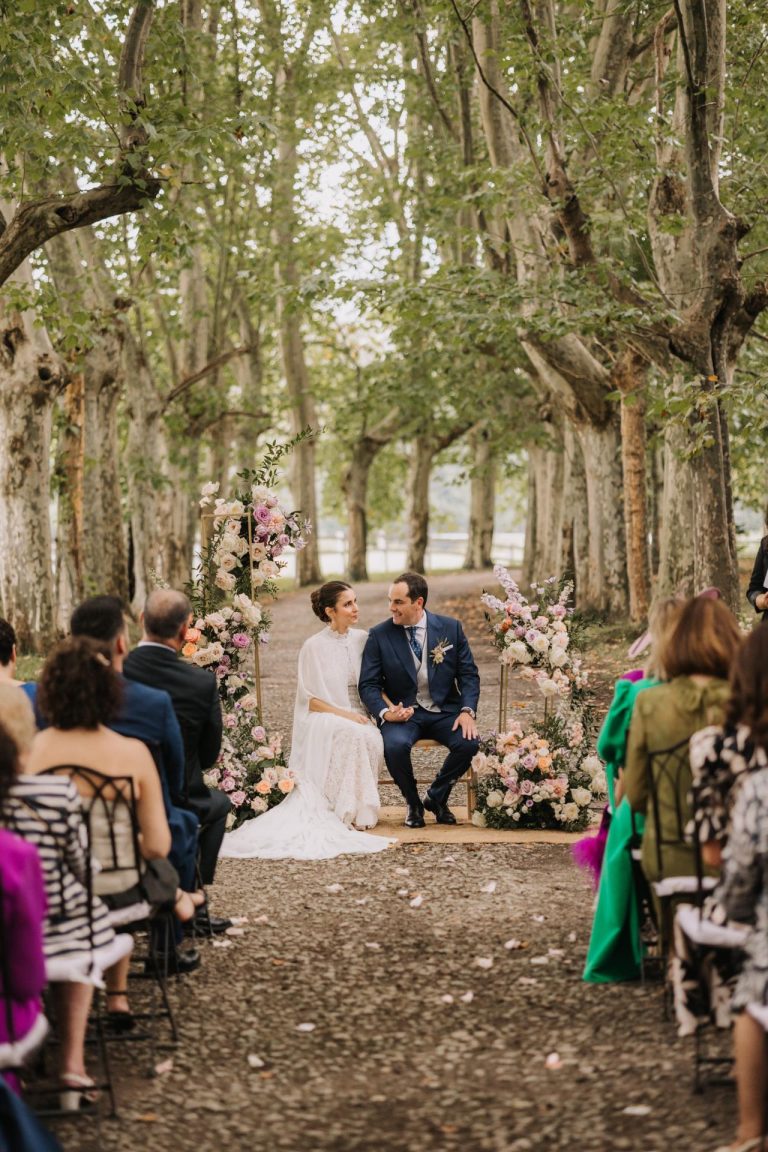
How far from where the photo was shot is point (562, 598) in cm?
861

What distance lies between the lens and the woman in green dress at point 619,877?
17.7ft

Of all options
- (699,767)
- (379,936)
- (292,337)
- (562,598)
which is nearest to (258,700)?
(562,598)

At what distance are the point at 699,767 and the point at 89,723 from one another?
2048 millimetres

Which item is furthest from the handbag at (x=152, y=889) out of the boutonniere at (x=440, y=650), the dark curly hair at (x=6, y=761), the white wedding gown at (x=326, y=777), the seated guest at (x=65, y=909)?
the boutonniere at (x=440, y=650)

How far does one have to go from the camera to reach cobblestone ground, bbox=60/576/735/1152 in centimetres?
422

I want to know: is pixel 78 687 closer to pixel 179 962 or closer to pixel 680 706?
pixel 179 962

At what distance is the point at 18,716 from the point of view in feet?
15.1

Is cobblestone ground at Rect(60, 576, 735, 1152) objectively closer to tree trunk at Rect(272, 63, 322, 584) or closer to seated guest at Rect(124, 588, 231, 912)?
seated guest at Rect(124, 588, 231, 912)

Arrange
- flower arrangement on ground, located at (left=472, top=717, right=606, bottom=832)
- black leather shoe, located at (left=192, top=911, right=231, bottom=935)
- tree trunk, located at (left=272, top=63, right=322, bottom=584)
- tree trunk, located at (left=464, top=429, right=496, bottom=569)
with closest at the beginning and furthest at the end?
black leather shoe, located at (left=192, top=911, right=231, bottom=935) < flower arrangement on ground, located at (left=472, top=717, right=606, bottom=832) < tree trunk, located at (left=272, top=63, right=322, bottom=584) < tree trunk, located at (left=464, top=429, right=496, bottom=569)

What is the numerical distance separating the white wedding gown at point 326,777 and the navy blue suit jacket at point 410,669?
0.58 ft

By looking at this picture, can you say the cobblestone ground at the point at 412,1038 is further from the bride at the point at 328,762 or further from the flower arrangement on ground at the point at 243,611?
the flower arrangement on ground at the point at 243,611

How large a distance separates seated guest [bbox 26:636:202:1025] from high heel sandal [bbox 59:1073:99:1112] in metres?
0.66

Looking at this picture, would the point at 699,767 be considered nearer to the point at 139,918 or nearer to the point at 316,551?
the point at 139,918

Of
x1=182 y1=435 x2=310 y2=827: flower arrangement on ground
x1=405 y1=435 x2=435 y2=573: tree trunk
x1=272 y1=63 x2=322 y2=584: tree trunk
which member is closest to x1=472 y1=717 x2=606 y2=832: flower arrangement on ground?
x1=182 y1=435 x2=310 y2=827: flower arrangement on ground
